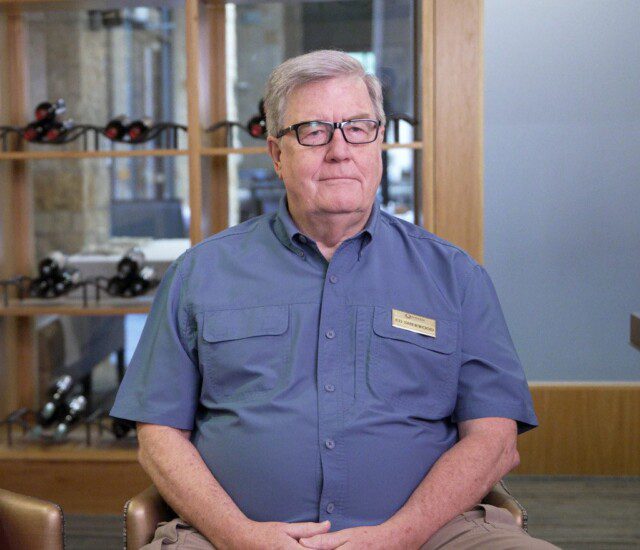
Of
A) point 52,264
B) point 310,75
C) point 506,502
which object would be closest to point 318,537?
point 506,502

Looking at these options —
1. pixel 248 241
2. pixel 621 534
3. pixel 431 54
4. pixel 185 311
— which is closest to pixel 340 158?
pixel 248 241

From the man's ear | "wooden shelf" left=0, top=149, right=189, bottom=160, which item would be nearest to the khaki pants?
the man's ear

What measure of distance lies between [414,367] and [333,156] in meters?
0.47

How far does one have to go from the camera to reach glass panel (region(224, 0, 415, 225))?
3707 mm

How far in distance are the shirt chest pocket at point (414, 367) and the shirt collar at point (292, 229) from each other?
0.58 feet

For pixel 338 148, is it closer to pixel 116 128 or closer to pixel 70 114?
pixel 116 128

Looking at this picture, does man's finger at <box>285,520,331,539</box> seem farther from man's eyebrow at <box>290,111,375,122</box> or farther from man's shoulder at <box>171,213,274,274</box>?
man's eyebrow at <box>290,111,375,122</box>

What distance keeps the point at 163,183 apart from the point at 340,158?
2.19 metres

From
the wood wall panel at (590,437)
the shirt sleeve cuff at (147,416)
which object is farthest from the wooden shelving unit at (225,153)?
the shirt sleeve cuff at (147,416)

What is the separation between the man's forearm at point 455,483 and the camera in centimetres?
169

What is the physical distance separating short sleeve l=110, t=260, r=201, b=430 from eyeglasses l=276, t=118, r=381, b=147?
0.42m

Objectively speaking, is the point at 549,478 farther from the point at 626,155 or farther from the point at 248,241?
the point at 248,241

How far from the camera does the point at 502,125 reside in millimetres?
3867

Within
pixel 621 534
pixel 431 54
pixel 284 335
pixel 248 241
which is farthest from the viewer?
pixel 431 54
